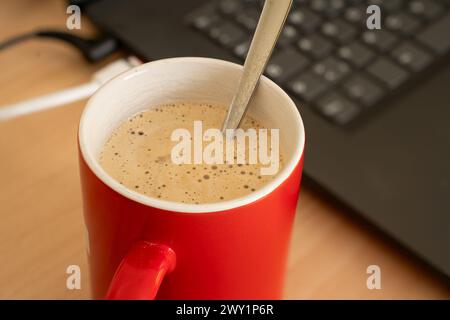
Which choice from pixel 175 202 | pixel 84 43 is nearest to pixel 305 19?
pixel 84 43

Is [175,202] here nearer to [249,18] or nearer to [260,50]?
[260,50]

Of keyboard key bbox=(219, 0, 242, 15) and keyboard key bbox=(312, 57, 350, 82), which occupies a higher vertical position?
keyboard key bbox=(219, 0, 242, 15)

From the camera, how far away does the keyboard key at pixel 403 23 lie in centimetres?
56

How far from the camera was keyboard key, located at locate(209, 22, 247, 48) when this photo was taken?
546 mm

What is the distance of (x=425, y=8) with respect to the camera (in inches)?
22.9

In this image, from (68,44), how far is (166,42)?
9 centimetres

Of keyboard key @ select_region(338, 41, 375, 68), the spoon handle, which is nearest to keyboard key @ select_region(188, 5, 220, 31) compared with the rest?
keyboard key @ select_region(338, 41, 375, 68)

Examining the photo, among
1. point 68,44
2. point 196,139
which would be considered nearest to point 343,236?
point 196,139

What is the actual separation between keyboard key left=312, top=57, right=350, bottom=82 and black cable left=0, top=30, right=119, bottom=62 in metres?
0.17

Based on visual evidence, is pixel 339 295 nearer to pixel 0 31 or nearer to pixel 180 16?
pixel 180 16

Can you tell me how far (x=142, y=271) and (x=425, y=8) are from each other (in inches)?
15.5

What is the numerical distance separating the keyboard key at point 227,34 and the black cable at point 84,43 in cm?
9

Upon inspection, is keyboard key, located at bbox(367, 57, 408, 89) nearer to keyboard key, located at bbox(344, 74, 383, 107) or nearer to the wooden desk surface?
keyboard key, located at bbox(344, 74, 383, 107)

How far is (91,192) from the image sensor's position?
0.32m
